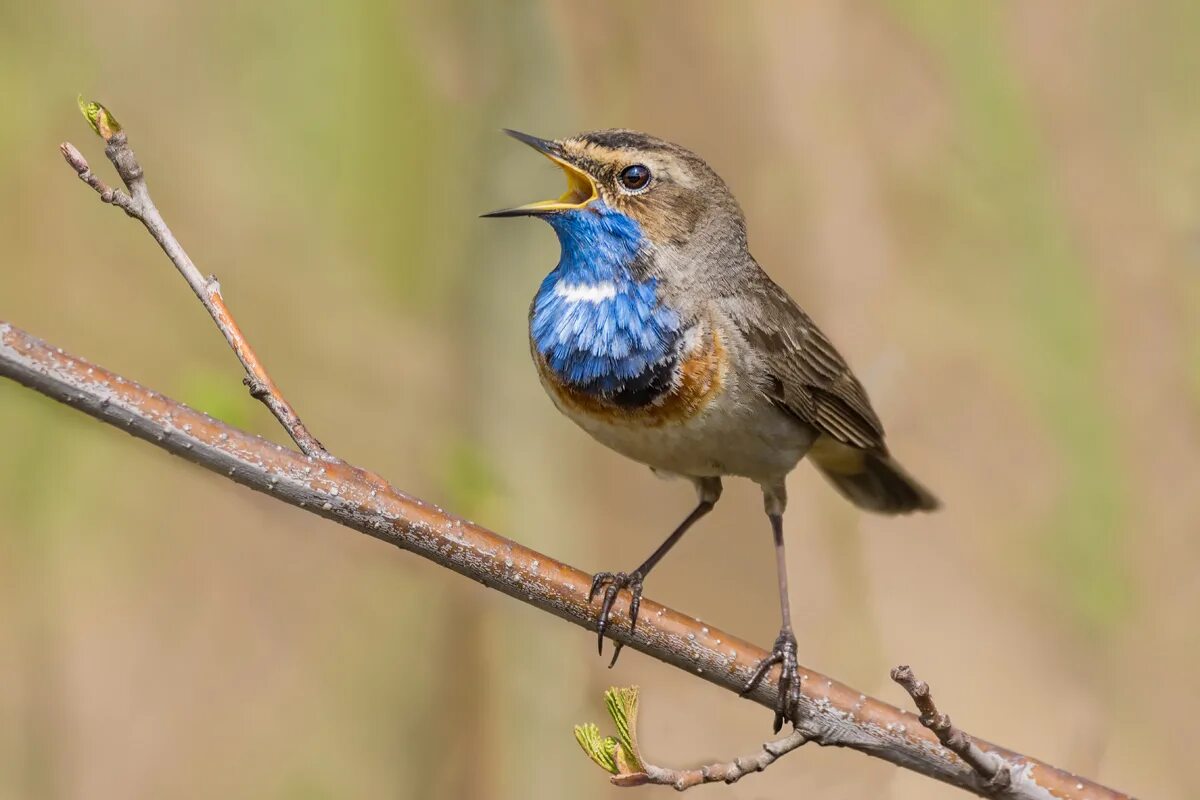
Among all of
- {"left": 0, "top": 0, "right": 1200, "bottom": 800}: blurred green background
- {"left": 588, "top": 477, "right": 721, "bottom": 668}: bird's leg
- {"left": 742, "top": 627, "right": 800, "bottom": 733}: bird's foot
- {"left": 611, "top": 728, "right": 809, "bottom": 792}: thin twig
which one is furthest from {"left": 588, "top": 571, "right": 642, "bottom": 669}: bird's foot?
{"left": 0, "top": 0, "right": 1200, "bottom": 800}: blurred green background

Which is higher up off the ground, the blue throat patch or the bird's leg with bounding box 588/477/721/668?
the blue throat patch

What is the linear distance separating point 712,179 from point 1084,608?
1943 millimetres

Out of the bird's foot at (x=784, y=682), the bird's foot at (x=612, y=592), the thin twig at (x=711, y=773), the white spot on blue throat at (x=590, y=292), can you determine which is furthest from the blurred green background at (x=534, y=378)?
the thin twig at (x=711, y=773)

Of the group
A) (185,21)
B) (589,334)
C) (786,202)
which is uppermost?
(185,21)

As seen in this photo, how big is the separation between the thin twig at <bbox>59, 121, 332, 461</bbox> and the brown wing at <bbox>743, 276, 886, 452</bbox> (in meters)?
1.60

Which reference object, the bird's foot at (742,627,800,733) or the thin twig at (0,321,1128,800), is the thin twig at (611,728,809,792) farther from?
the bird's foot at (742,627,800,733)

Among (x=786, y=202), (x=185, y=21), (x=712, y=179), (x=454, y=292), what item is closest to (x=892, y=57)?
(x=786, y=202)

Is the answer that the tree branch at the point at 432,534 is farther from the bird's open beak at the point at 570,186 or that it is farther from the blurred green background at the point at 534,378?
the blurred green background at the point at 534,378

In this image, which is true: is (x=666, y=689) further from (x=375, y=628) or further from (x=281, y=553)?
(x=281, y=553)

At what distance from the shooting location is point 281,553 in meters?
5.89

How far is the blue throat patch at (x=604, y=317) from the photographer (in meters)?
4.02

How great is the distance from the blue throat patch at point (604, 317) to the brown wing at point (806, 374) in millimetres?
347

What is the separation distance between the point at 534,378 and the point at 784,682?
1.80m

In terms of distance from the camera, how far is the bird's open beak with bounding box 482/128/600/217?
159 inches
